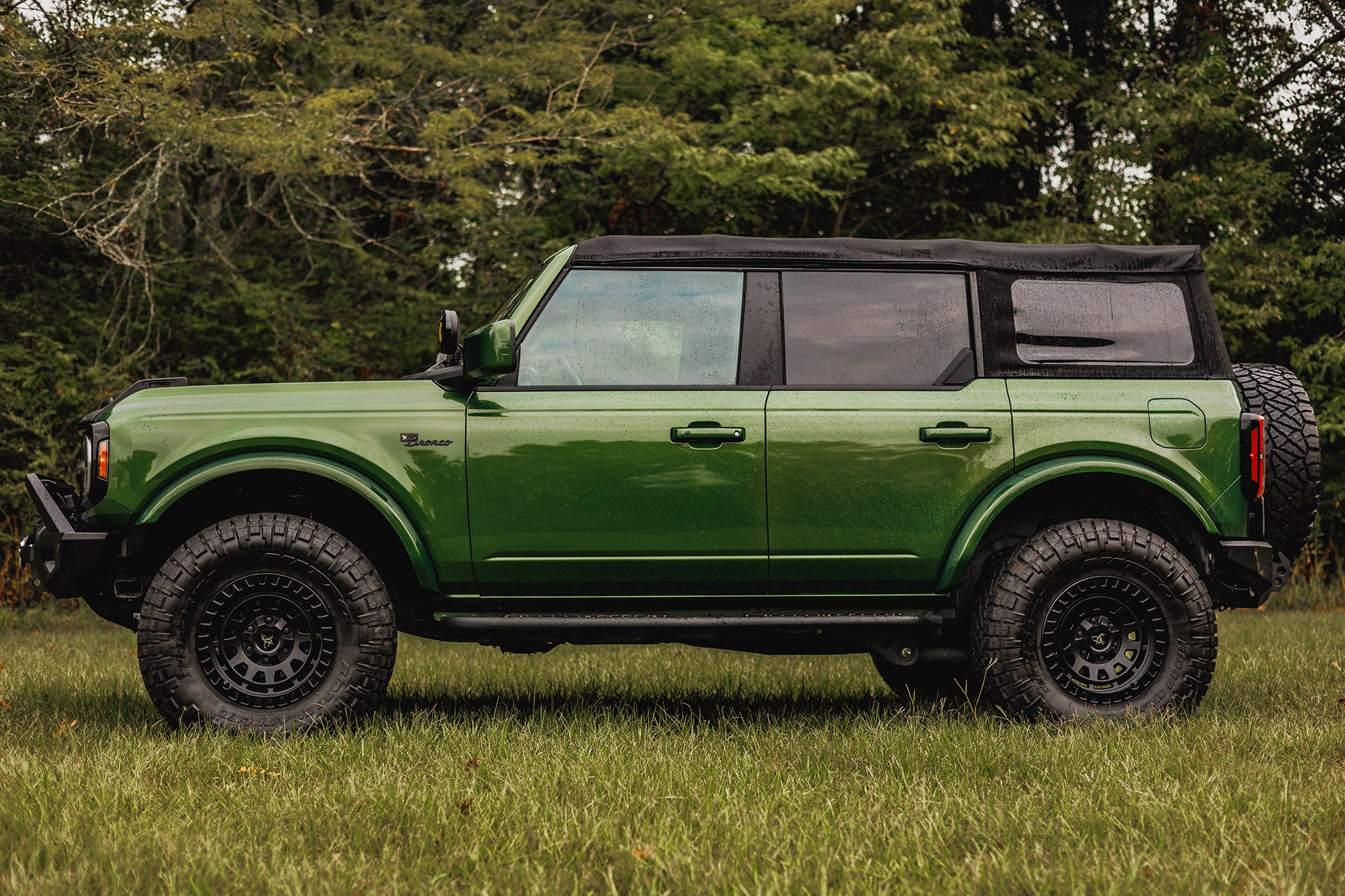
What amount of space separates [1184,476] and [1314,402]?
984 cm

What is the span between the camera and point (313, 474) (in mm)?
4766

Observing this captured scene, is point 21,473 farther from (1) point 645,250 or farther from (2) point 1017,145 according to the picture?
(2) point 1017,145

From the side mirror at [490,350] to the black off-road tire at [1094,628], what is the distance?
2213mm

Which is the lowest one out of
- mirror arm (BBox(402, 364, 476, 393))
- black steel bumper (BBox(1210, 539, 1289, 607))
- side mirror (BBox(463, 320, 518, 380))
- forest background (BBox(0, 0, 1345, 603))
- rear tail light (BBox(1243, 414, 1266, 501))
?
black steel bumper (BBox(1210, 539, 1289, 607))

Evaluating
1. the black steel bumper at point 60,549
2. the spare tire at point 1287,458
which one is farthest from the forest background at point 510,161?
the spare tire at point 1287,458

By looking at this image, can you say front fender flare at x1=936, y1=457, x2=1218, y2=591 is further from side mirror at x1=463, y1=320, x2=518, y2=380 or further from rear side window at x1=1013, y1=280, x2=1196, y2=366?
side mirror at x1=463, y1=320, x2=518, y2=380

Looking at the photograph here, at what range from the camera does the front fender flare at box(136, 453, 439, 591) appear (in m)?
→ 4.69

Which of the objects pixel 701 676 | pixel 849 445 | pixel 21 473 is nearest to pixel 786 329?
pixel 849 445

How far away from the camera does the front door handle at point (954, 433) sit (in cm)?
486

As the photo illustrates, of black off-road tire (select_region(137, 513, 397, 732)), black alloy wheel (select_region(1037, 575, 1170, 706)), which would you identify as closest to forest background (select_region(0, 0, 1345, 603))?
black off-road tire (select_region(137, 513, 397, 732))

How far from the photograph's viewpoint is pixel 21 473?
37.4ft

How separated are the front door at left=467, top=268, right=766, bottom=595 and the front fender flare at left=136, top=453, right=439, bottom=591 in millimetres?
234

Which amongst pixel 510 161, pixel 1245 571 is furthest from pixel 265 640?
pixel 510 161

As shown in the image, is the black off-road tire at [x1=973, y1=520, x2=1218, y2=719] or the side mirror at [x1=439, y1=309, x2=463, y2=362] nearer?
the side mirror at [x1=439, y1=309, x2=463, y2=362]
